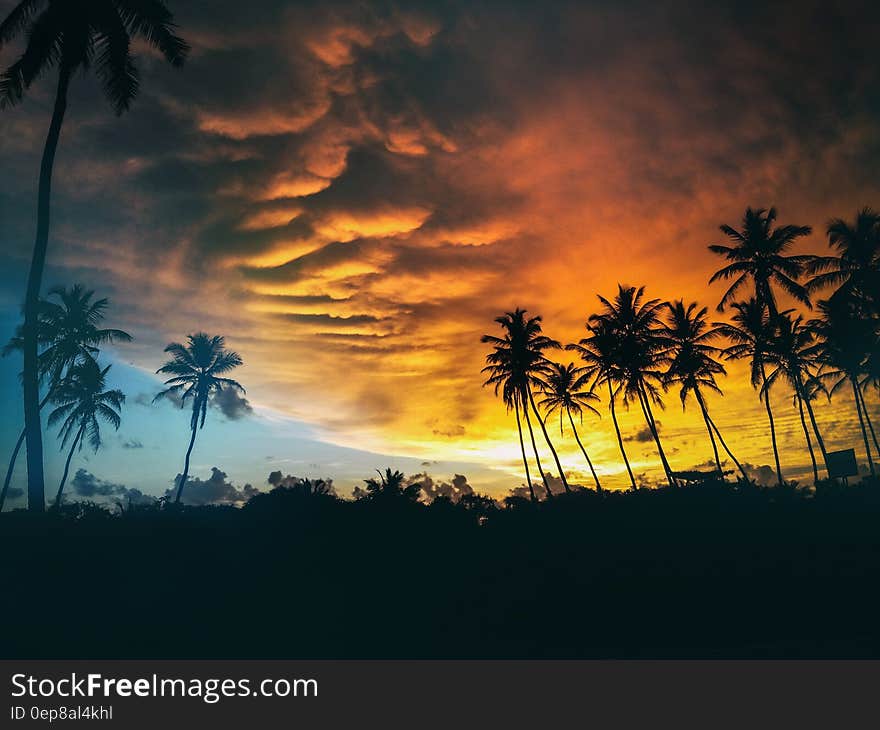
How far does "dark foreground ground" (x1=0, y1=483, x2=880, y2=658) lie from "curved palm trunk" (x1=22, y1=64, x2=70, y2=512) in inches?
67.5

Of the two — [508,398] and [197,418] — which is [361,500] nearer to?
[508,398]

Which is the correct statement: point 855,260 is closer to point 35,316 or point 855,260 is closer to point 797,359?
point 797,359

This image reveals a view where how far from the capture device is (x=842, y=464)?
31000mm

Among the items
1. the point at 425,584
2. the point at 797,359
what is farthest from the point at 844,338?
the point at 425,584

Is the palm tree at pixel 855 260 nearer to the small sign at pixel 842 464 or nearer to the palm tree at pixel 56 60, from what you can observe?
the small sign at pixel 842 464

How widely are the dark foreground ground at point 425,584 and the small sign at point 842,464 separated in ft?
38.2

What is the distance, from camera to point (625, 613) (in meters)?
15.8

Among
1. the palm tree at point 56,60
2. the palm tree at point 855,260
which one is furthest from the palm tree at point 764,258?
the palm tree at point 56,60

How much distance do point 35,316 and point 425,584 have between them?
14.2 meters

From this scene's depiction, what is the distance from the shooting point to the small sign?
101 feet
